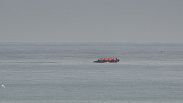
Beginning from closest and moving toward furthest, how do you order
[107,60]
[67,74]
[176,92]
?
[176,92] < [67,74] < [107,60]

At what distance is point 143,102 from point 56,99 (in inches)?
260

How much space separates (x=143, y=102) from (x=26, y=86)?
15921 millimetres

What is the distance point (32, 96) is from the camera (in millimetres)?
57812

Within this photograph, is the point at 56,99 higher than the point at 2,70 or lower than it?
lower

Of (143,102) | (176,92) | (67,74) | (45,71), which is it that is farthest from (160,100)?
(45,71)

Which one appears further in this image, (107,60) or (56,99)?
(107,60)

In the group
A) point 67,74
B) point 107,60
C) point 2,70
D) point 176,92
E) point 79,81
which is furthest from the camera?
point 107,60

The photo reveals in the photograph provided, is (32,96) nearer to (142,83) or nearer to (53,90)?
(53,90)

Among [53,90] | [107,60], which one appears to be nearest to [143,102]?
[53,90]

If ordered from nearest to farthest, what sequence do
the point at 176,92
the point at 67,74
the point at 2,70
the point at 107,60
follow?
the point at 176,92 → the point at 67,74 → the point at 2,70 → the point at 107,60

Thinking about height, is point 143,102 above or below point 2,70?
below

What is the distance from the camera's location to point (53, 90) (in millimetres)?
62844

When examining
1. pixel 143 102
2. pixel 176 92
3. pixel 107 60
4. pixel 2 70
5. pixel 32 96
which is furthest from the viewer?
pixel 107 60

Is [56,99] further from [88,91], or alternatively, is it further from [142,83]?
[142,83]
